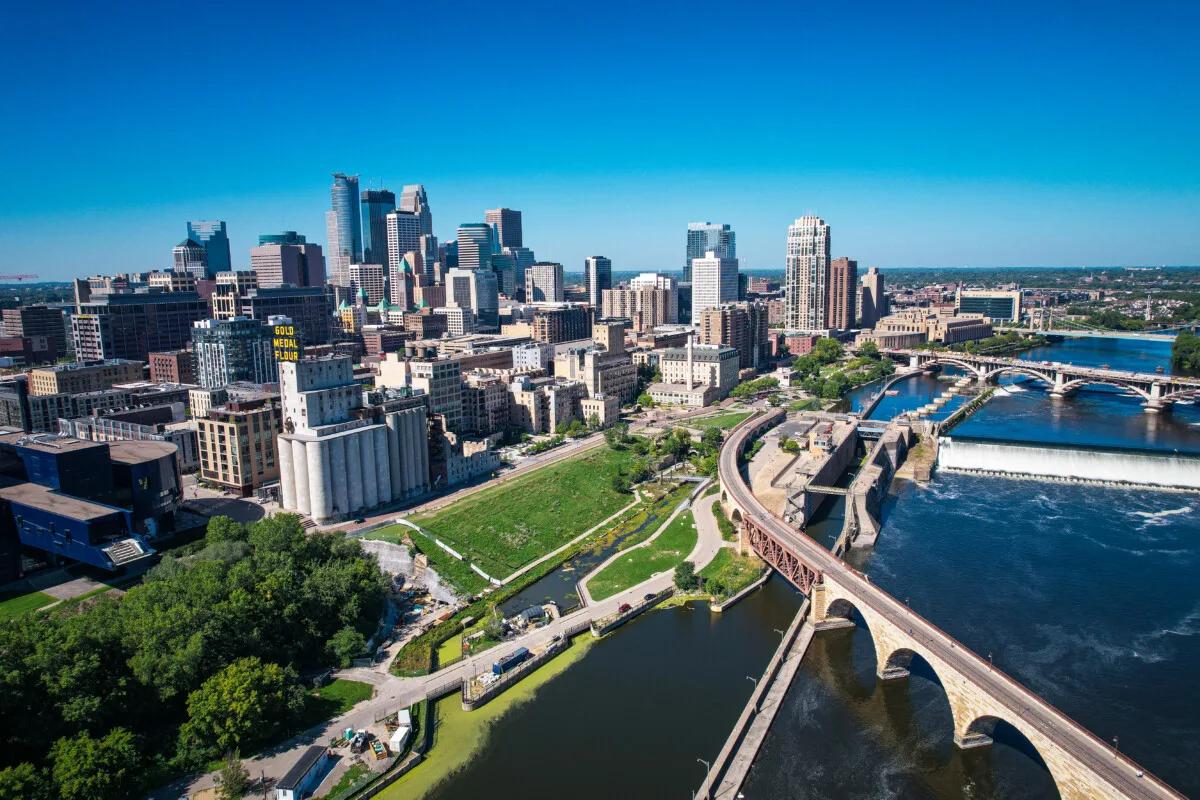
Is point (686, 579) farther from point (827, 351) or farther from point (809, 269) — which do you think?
point (809, 269)

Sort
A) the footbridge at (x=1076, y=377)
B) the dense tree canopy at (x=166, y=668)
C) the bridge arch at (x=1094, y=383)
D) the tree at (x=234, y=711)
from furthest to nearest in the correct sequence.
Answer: the bridge arch at (x=1094, y=383), the footbridge at (x=1076, y=377), the tree at (x=234, y=711), the dense tree canopy at (x=166, y=668)

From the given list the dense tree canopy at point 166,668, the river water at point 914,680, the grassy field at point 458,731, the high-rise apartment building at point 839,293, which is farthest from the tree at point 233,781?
the high-rise apartment building at point 839,293

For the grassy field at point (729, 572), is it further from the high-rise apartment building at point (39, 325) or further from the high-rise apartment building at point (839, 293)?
the high-rise apartment building at point (839, 293)

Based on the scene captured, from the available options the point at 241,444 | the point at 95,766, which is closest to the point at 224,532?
the point at 241,444

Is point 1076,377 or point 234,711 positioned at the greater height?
point 1076,377

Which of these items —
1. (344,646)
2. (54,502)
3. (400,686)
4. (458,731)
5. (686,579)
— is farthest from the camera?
(54,502)

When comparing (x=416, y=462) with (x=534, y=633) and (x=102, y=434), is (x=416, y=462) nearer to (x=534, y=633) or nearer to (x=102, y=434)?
(x=534, y=633)

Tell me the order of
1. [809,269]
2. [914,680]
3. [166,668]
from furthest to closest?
1. [809,269]
2. [914,680]
3. [166,668]

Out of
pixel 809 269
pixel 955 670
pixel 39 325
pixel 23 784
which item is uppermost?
pixel 809 269
